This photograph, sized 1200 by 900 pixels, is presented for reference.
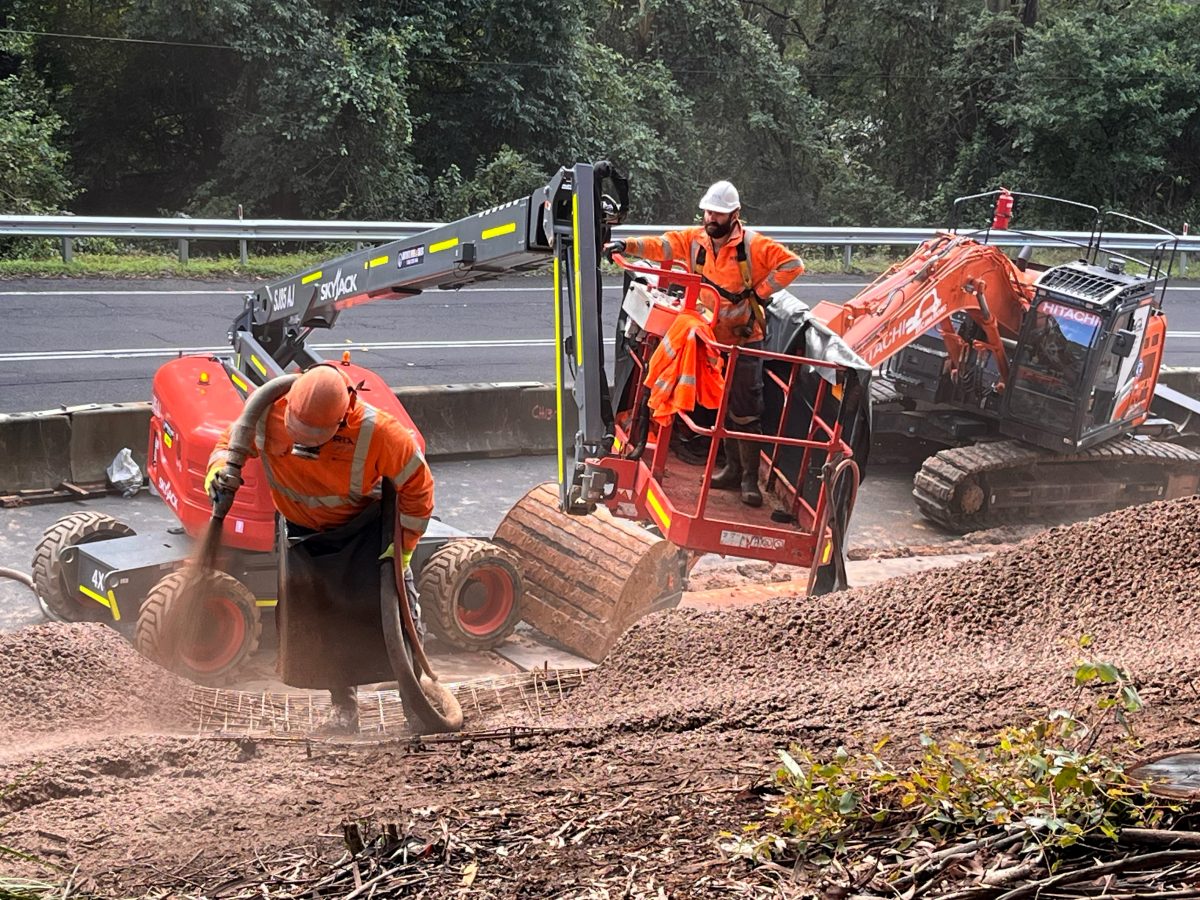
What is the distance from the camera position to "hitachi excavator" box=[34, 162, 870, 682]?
717 cm

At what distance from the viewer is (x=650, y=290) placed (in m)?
8.31

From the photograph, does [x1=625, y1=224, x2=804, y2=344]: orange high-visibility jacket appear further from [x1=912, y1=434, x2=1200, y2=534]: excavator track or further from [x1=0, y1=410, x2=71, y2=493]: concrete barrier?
[x1=0, y1=410, x2=71, y2=493]: concrete barrier

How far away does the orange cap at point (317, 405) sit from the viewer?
5688 mm

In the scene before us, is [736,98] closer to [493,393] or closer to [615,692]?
[493,393]

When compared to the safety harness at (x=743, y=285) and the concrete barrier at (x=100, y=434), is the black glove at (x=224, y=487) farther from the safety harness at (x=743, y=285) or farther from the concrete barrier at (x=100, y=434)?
the concrete barrier at (x=100, y=434)

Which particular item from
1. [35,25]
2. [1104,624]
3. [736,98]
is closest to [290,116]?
[35,25]

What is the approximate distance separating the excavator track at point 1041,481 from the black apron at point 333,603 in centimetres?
672

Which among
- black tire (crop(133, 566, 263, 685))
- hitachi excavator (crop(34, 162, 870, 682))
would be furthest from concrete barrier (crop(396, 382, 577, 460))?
black tire (crop(133, 566, 263, 685))

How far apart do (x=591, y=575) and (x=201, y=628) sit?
234cm

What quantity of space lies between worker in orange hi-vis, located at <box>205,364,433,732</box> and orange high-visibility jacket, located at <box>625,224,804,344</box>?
2.67m

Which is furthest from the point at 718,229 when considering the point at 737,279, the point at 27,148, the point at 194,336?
the point at 27,148

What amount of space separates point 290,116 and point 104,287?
219 inches

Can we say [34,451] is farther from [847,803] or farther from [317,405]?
[847,803]

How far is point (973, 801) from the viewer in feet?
11.8
